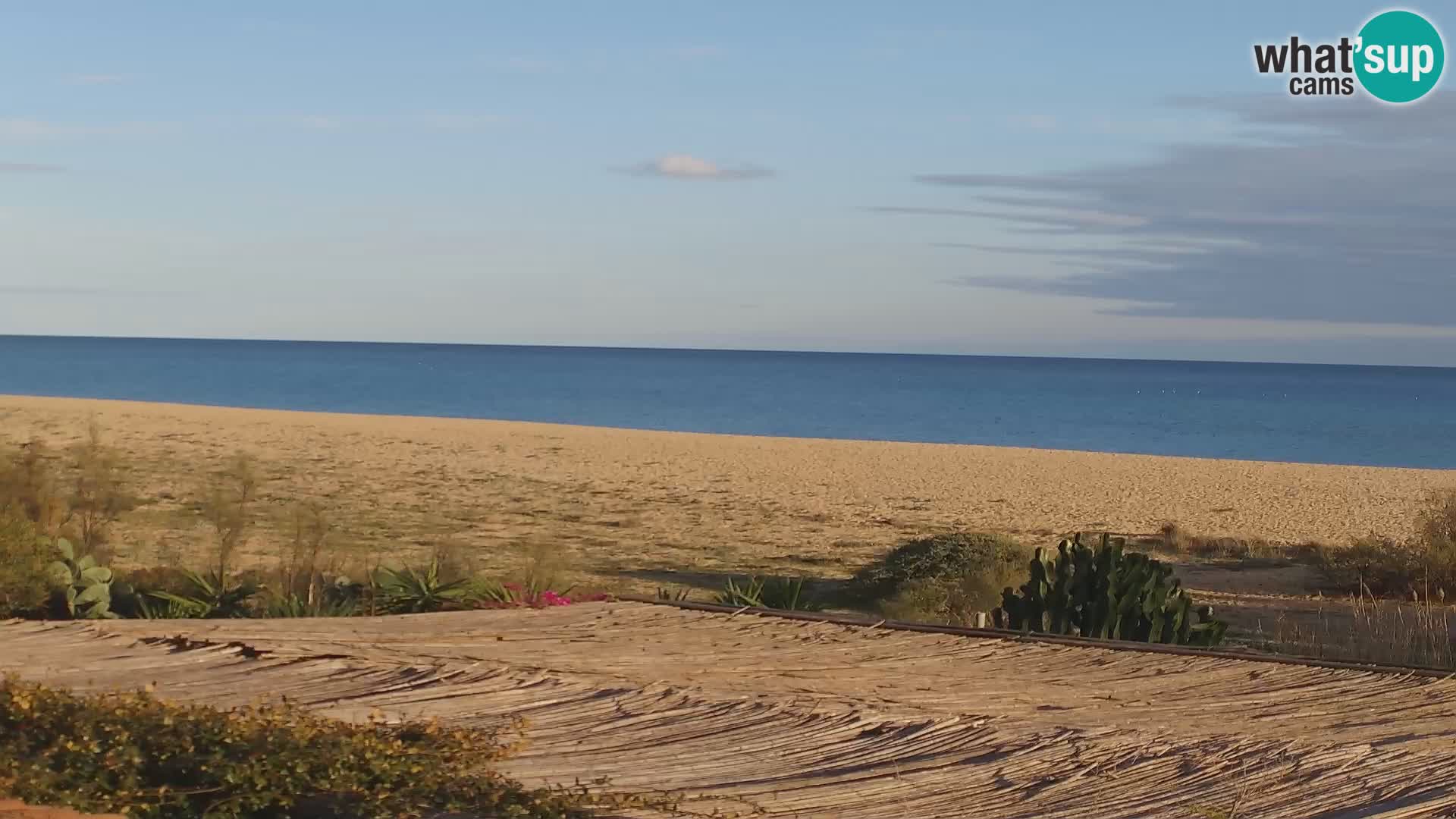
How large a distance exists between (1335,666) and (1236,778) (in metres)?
2.27

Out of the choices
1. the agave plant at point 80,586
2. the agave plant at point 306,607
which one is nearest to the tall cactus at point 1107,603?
the agave plant at point 306,607

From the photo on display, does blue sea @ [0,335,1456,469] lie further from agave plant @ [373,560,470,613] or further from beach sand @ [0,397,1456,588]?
agave plant @ [373,560,470,613]

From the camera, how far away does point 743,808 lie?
4.56 metres

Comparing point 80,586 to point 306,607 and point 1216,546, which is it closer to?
point 306,607

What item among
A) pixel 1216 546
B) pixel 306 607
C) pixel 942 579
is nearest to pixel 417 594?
pixel 306 607

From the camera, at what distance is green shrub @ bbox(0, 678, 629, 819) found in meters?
4.52

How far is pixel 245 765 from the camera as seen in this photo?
4684mm

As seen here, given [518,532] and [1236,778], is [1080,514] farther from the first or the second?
[1236,778]

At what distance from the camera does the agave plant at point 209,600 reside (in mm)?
9438

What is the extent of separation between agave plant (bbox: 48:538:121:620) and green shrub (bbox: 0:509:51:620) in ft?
0.33

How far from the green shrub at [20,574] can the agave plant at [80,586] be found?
0.33 ft

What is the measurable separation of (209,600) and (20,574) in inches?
50.0

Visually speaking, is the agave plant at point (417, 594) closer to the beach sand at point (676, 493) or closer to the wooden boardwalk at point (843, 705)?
the wooden boardwalk at point (843, 705)

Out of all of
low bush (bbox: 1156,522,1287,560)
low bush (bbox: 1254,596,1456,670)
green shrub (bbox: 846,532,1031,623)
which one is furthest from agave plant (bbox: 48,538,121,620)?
low bush (bbox: 1156,522,1287,560)
